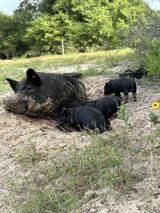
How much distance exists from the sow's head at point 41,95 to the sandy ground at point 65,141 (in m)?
0.18

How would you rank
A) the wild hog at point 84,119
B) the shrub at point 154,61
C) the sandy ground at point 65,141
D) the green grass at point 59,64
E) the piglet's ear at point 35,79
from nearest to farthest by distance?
the sandy ground at point 65,141 → the wild hog at point 84,119 → the piglet's ear at point 35,79 → the shrub at point 154,61 → the green grass at point 59,64

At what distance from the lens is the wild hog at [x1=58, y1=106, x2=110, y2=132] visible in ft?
21.1

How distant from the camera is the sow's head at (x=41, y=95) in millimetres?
7500

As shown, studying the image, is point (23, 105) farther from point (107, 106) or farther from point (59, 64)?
point (59, 64)

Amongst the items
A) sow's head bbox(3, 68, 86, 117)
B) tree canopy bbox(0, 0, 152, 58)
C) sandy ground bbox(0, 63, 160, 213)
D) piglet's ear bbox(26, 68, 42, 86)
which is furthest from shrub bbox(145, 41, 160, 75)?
tree canopy bbox(0, 0, 152, 58)

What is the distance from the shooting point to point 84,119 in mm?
6582

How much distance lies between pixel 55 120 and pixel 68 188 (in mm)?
3330

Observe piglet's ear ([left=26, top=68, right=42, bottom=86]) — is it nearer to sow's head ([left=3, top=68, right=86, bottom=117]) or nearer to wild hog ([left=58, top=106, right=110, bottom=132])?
sow's head ([left=3, top=68, right=86, bottom=117])

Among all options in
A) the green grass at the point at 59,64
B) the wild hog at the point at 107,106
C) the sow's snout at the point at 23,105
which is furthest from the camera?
the green grass at the point at 59,64

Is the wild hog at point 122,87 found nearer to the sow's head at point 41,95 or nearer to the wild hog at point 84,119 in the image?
the sow's head at point 41,95

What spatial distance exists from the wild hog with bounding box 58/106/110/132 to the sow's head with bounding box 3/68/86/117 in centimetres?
59

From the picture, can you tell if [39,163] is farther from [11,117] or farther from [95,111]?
[11,117]

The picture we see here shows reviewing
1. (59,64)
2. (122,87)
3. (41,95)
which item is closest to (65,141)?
(41,95)

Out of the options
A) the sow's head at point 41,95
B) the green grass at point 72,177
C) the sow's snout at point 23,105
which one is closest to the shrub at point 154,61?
the sow's head at point 41,95
